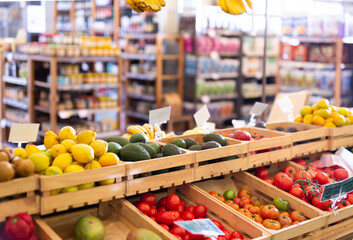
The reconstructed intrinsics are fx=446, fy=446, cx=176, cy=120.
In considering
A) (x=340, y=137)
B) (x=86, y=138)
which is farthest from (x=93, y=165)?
(x=340, y=137)

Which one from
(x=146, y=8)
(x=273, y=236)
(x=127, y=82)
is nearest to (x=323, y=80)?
(x=127, y=82)

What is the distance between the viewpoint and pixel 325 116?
3.28 metres

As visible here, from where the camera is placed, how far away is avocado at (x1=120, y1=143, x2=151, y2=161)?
216 centimetres

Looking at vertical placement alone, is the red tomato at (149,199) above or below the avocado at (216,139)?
below

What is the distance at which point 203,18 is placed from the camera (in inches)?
316

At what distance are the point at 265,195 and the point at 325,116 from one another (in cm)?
97

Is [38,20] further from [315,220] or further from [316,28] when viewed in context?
[315,220]

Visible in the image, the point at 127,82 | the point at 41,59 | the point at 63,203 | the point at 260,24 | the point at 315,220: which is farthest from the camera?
the point at 260,24

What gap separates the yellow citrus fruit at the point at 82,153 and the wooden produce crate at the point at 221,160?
58 cm

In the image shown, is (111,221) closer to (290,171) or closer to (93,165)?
(93,165)

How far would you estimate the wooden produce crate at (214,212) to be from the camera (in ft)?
6.89

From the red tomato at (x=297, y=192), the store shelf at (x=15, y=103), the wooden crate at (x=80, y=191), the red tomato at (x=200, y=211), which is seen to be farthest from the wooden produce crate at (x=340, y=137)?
the store shelf at (x=15, y=103)

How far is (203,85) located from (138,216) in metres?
6.20

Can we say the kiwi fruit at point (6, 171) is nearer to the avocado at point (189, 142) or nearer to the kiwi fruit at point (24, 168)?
the kiwi fruit at point (24, 168)
